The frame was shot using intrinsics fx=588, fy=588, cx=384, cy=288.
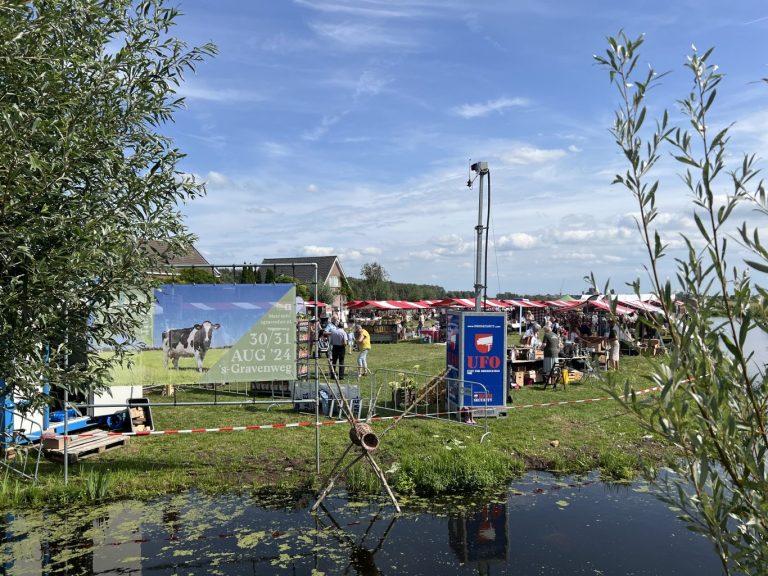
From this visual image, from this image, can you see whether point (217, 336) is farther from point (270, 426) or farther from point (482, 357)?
point (482, 357)

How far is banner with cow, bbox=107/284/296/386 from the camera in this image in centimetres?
908

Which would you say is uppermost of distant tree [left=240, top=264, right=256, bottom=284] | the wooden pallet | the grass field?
distant tree [left=240, top=264, right=256, bottom=284]

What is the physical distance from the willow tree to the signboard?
737 cm

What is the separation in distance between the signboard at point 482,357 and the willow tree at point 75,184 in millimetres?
7365

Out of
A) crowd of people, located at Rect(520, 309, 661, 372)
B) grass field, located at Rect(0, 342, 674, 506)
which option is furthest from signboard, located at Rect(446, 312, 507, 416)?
crowd of people, located at Rect(520, 309, 661, 372)

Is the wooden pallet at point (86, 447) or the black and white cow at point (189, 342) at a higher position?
the black and white cow at point (189, 342)

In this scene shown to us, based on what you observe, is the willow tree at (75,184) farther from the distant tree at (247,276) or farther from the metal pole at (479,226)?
the metal pole at (479,226)

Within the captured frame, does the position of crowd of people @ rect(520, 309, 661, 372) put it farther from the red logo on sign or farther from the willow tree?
the willow tree

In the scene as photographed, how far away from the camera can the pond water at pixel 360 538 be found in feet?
20.7

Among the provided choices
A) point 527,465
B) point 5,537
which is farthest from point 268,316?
point 527,465

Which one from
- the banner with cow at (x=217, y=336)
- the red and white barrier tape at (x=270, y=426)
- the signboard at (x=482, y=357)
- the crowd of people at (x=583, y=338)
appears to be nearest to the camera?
the crowd of people at (x=583, y=338)

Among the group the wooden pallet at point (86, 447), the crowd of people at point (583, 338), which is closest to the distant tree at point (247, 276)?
the wooden pallet at point (86, 447)

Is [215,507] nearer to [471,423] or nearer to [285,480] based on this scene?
[285,480]

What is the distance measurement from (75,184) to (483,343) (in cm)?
914
